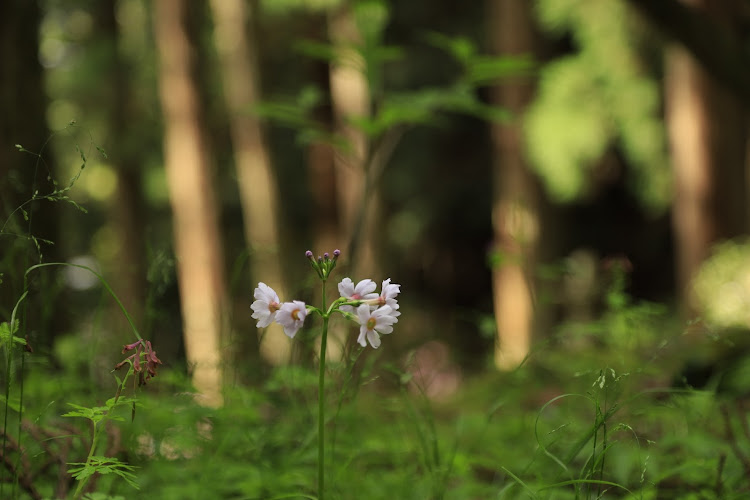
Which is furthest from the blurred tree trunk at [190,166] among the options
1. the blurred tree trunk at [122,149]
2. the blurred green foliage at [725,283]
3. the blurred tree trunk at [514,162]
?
the blurred green foliage at [725,283]

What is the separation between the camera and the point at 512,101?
707cm

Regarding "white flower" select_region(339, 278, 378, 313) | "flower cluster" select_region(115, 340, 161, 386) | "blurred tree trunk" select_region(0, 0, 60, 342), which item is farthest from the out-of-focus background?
"white flower" select_region(339, 278, 378, 313)

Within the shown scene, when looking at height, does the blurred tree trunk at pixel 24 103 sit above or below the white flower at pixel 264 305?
above

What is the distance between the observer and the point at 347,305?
1.10 metres

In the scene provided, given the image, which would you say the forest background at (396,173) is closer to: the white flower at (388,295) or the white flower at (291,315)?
the white flower at (291,315)

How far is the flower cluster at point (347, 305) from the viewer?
1.04m

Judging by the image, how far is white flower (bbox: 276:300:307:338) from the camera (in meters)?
1.02

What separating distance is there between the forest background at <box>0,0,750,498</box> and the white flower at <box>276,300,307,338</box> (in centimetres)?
35

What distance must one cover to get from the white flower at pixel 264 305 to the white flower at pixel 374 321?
0.13 meters

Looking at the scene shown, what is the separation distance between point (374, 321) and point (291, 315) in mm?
126

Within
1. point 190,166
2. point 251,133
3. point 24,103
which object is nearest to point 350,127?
point 251,133

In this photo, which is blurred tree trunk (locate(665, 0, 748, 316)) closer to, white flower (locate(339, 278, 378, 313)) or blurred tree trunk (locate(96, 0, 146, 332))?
white flower (locate(339, 278, 378, 313))

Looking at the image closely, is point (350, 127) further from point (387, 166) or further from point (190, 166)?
point (190, 166)

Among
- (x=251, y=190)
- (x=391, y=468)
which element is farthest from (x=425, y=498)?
(x=251, y=190)
